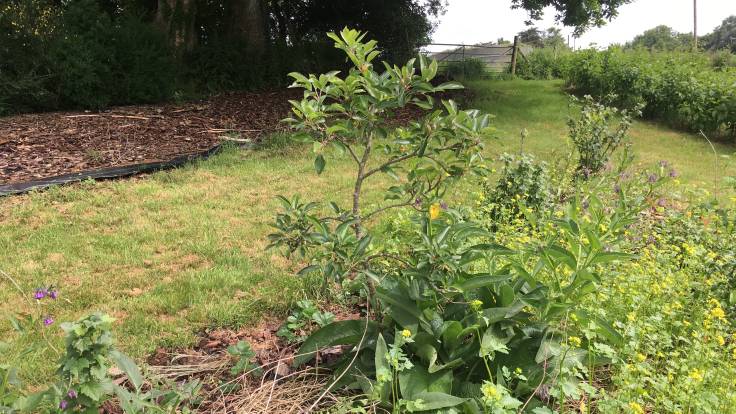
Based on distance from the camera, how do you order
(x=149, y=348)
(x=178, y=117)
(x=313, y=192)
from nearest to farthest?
(x=149, y=348) → (x=313, y=192) → (x=178, y=117)

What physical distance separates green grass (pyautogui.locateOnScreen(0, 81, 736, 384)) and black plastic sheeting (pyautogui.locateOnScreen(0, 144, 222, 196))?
0.52 feet

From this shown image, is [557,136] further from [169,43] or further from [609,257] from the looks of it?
[169,43]

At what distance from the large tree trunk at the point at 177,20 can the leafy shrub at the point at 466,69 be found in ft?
26.6

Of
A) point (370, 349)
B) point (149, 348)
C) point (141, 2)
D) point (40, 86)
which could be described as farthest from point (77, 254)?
point (141, 2)

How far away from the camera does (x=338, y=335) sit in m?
1.99

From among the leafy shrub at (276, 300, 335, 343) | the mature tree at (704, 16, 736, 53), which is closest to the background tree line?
the leafy shrub at (276, 300, 335, 343)

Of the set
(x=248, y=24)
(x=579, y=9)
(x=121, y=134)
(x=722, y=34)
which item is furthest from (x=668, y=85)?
(x=722, y=34)

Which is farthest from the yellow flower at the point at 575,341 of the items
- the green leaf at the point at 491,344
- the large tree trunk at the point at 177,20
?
the large tree trunk at the point at 177,20

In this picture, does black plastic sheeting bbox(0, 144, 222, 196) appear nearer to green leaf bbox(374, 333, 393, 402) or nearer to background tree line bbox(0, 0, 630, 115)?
background tree line bbox(0, 0, 630, 115)

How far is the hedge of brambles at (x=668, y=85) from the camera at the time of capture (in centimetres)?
939

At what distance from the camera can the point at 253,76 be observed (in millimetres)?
11297

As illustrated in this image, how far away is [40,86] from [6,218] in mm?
5515

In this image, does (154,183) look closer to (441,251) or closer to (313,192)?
(313,192)

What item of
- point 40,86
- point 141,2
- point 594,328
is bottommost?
point 594,328
